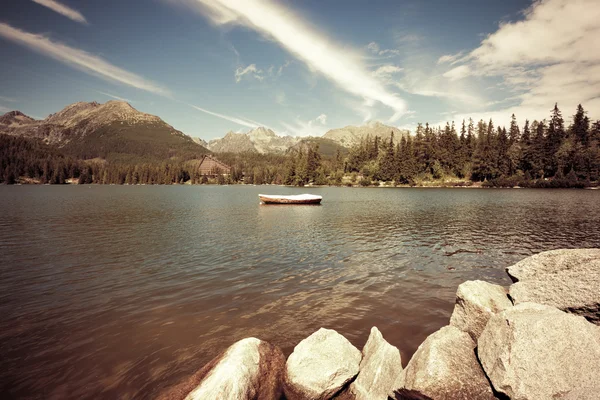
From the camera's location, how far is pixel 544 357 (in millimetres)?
6086

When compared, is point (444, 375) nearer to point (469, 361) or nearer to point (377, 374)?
point (469, 361)

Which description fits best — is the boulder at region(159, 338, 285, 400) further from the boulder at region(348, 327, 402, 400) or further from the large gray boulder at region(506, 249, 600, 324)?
the large gray boulder at region(506, 249, 600, 324)

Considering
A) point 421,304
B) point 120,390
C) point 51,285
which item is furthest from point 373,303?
point 51,285

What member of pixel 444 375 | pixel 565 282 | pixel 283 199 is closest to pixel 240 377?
pixel 444 375

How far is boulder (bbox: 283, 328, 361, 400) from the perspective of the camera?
7.11 m

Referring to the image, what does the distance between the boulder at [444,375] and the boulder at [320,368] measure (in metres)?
1.38

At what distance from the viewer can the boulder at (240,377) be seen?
626 centimetres

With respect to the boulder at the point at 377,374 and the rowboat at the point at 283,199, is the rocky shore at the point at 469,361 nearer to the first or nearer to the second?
the boulder at the point at 377,374

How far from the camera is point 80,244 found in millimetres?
24375

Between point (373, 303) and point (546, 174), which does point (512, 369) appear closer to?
point (373, 303)

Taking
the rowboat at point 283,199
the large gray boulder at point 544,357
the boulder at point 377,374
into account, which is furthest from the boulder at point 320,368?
the rowboat at point 283,199

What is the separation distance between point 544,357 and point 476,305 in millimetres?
2603

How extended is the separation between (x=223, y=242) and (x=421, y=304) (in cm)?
1835

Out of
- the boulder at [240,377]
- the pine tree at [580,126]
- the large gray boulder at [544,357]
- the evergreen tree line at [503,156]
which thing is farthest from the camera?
the pine tree at [580,126]
